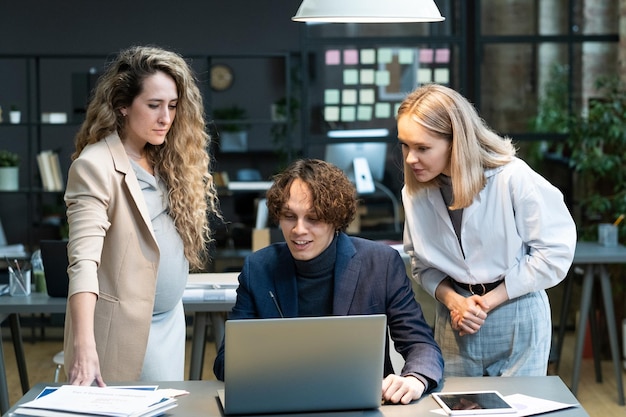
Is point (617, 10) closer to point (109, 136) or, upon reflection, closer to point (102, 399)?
point (109, 136)

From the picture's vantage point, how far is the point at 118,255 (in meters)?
2.82

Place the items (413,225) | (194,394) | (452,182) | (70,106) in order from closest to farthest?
1. (194,394)
2. (452,182)
3. (413,225)
4. (70,106)

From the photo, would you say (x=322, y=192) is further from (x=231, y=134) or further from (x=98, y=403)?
(x=231, y=134)

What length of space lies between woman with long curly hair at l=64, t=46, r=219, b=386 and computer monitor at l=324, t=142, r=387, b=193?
13.2 ft

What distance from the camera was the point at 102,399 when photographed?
7.66 feet

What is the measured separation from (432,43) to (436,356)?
467cm

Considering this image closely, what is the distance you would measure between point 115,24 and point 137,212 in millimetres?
6412

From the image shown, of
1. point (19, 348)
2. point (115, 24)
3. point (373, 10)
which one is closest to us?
point (373, 10)

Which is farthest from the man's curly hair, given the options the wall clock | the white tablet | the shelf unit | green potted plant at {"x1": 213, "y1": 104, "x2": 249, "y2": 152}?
the wall clock

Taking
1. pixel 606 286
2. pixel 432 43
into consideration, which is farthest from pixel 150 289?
pixel 432 43

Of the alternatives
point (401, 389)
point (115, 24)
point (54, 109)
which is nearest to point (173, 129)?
point (401, 389)

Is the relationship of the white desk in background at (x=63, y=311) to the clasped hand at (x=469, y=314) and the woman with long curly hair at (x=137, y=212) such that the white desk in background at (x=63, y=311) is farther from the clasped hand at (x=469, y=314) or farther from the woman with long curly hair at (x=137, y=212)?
the clasped hand at (x=469, y=314)

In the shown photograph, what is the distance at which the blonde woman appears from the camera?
2.77 m

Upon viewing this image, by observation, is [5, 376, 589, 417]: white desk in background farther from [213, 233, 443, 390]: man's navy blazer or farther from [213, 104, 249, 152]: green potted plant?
[213, 104, 249, 152]: green potted plant
